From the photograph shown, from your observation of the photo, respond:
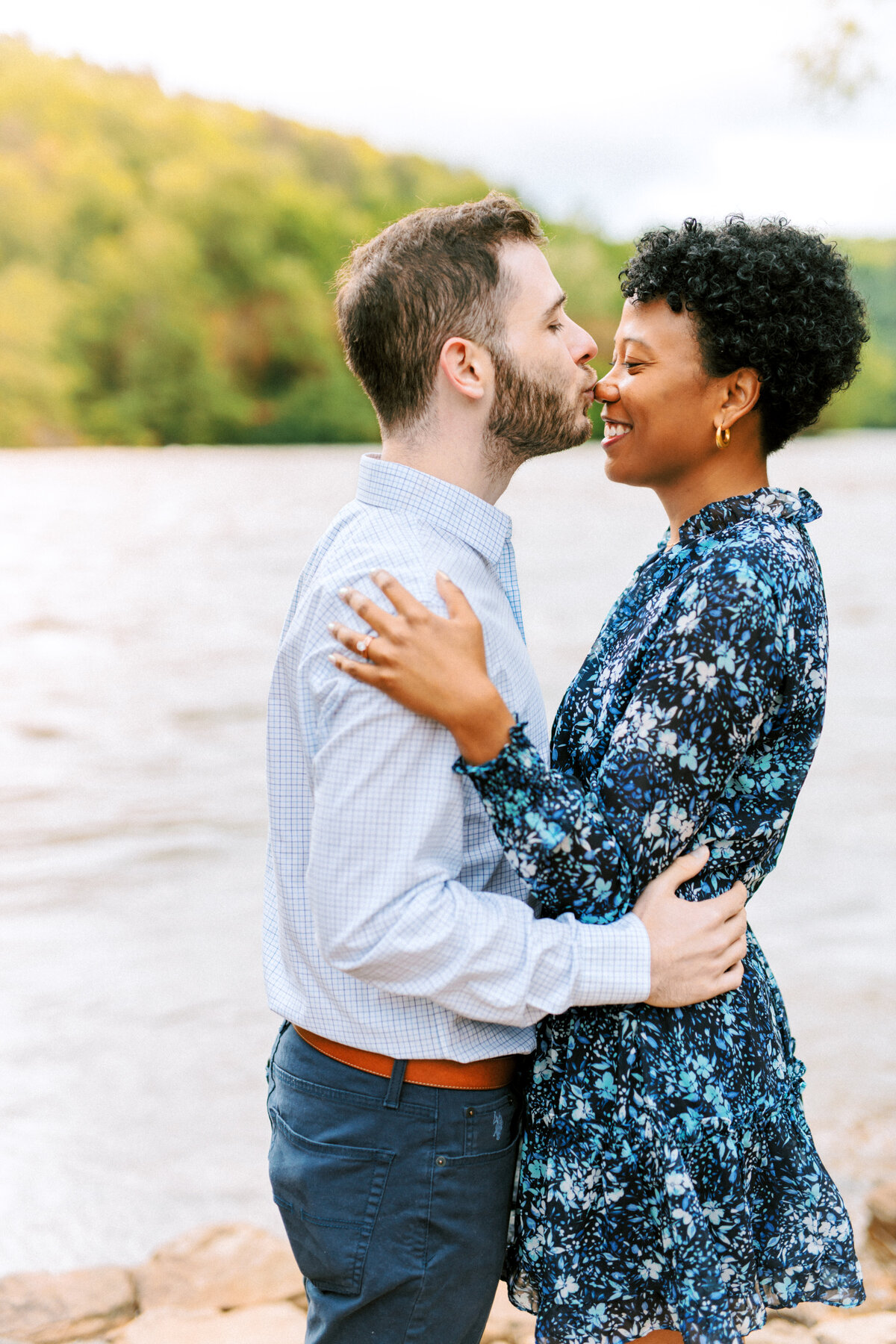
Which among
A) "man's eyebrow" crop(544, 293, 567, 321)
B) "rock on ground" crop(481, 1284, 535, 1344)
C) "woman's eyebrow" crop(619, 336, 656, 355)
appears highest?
"man's eyebrow" crop(544, 293, 567, 321)

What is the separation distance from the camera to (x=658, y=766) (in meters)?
1.35

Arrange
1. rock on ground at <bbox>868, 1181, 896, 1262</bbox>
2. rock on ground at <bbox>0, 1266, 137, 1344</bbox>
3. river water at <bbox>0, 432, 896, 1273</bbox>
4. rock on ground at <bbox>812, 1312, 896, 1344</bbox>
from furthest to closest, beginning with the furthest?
river water at <bbox>0, 432, 896, 1273</bbox>, rock on ground at <bbox>868, 1181, 896, 1262</bbox>, rock on ground at <bbox>0, 1266, 137, 1344</bbox>, rock on ground at <bbox>812, 1312, 896, 1344</bbox>

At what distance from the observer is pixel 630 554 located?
23.2m

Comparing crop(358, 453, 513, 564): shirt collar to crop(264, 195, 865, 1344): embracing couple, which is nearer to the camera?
crop(264, 195, 865, 1344): embracing couple

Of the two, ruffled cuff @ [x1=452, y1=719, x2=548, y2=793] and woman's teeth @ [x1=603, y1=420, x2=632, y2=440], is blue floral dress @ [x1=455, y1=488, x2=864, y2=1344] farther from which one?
woman's teeth @ [x1=603, y1=420, x2=632, y2=440]

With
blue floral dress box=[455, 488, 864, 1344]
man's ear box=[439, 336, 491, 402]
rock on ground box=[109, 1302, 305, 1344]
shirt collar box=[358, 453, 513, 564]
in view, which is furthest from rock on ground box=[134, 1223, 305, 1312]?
man's ear box=[439, 336, 491, 402]

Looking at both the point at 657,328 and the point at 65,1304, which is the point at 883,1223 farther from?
the point at 657,328

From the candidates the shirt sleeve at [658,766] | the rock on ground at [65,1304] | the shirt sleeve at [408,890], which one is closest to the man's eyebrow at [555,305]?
the shirt sleeve at [658,766]

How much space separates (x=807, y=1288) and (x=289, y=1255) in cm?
151

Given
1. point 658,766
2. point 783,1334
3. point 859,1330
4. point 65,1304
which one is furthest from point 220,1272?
point 658,766

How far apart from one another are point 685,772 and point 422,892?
0.32 m

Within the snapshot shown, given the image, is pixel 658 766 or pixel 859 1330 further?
pixel 859 1330

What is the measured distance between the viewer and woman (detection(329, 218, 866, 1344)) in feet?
4.38

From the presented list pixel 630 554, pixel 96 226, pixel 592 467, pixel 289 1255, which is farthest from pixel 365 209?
pixel 289 1255
